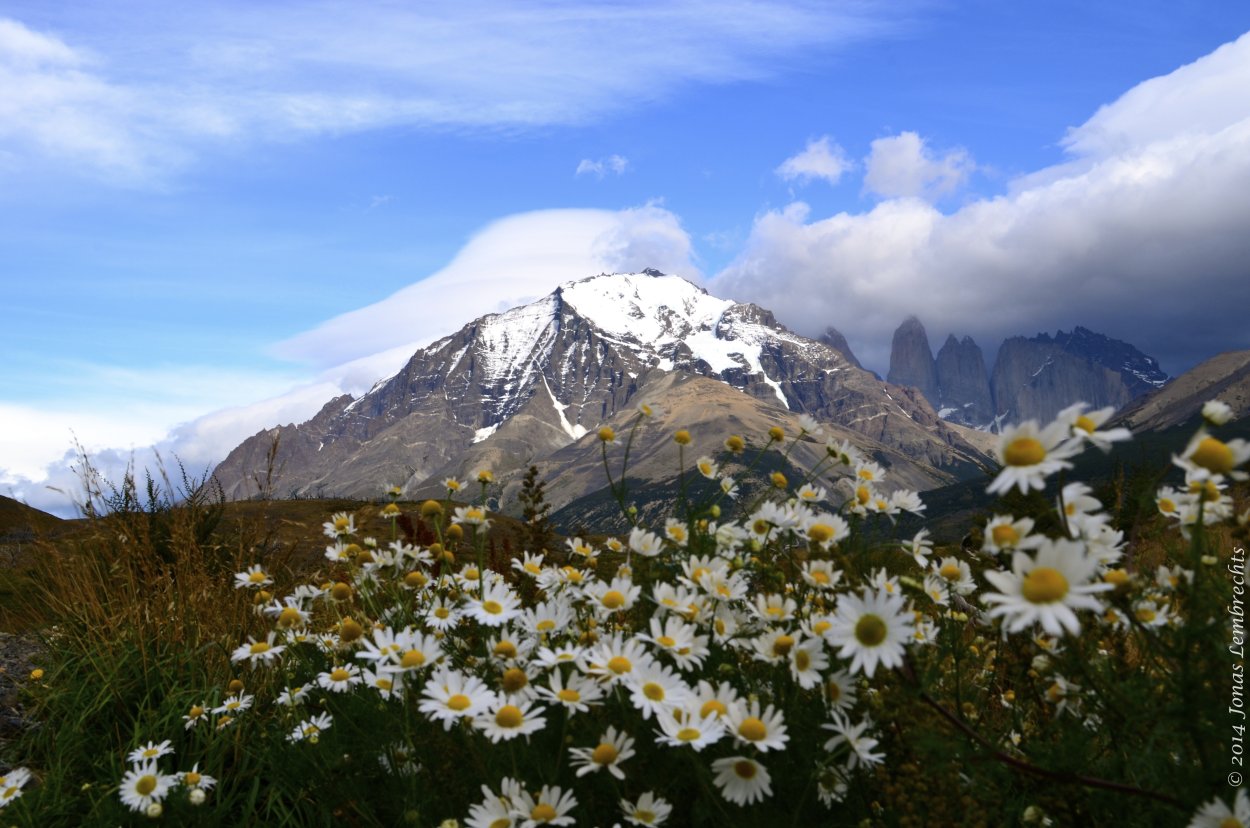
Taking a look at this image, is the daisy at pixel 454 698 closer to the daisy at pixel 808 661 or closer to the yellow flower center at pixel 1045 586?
the daisy at pixel 808 661

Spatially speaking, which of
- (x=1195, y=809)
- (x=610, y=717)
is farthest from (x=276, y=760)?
(x=1195, y=809)

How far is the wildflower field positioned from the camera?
2.07 metres

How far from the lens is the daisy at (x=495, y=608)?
310cm

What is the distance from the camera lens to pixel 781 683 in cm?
298

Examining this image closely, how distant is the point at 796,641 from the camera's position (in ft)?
9.25

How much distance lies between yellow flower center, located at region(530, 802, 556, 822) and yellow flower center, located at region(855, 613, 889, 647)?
1010 mm

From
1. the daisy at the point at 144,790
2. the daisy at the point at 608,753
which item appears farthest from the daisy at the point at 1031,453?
the daisy at the point at 144,790

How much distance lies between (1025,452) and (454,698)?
6.16ft

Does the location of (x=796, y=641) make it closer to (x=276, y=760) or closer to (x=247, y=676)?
(x=276, y=760)

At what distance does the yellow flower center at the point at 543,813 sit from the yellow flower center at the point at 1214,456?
1953mm

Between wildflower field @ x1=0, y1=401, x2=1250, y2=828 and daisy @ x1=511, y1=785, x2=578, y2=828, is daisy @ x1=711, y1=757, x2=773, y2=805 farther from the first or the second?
daisy @ x1=511, y1=785, x2=578, y2=828


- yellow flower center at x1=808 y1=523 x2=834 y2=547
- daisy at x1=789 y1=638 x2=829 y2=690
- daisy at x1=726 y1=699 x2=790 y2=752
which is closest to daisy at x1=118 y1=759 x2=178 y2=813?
daisy at x1=726 y1=699 x2=790 y2=752

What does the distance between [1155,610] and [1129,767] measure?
66 centimetres

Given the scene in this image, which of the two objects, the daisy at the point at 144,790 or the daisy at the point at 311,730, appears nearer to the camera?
the daisy at the point at 144,790
